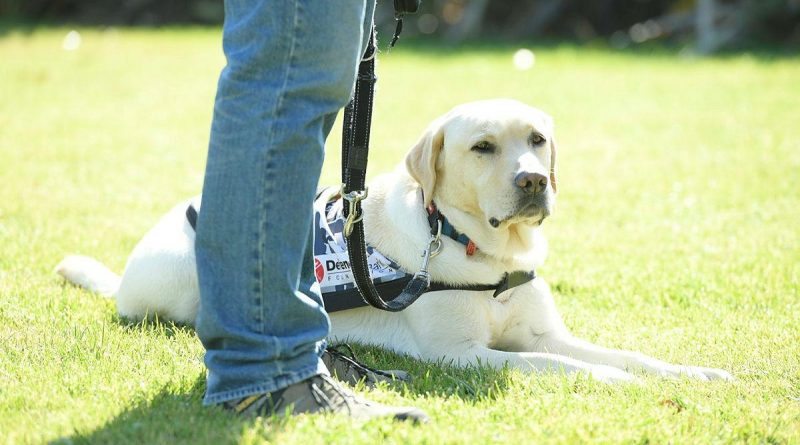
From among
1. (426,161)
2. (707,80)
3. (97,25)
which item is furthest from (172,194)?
(97,25)

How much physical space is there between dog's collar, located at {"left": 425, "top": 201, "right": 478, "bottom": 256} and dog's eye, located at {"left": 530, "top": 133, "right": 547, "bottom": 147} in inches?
17.9

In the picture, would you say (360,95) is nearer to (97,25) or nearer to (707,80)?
(707,80)

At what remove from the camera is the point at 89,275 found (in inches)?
177

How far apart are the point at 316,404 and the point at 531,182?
47.7 inches

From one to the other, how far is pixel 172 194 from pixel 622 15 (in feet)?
38.1

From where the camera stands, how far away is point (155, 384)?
3.16 meters

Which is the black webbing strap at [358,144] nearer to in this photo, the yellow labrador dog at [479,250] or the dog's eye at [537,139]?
the yellow labrador dog at [479,250]

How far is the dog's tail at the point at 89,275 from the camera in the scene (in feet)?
14.6

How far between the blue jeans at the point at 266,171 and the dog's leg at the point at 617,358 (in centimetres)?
138

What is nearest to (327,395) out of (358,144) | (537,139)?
(358,144)

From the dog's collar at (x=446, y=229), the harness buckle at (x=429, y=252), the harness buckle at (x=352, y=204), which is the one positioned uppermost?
the harness buckle at (x=352, y=204)

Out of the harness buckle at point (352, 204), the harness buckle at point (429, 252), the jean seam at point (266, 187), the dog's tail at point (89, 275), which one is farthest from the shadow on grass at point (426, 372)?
the jean seam at point (266, 187)

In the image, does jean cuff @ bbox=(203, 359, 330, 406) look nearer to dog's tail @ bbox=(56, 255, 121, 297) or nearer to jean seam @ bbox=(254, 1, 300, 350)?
jean seam @ bbox=(254, 1, 300, 350)

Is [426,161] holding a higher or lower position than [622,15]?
lower
